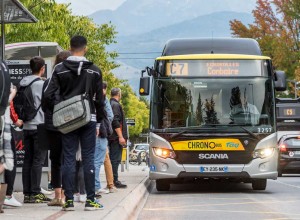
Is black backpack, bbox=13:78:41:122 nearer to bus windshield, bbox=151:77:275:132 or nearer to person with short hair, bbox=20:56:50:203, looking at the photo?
person with short hair, bbox=20:56:50:203

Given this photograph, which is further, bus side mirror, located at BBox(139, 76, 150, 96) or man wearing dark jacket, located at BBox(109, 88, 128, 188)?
bus side mirror, located at BBox(139, 76, 150, 96)

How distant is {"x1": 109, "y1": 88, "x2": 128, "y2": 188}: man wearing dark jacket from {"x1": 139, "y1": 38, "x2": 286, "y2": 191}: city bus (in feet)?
4.32

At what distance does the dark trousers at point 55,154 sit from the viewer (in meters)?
11.4

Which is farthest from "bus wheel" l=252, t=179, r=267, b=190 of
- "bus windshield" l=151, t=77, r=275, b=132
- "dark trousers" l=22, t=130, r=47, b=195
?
"dark trousers" l=22, t=130, r=47, b=195

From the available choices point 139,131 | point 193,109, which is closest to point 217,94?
point 193,109

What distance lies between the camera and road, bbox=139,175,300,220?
41.6 feet

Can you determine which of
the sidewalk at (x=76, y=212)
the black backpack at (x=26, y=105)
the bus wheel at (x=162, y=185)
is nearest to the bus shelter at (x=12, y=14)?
the black backpack at (x=26, y=105)

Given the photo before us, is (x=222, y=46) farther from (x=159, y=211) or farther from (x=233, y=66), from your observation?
(x=159, y=211)

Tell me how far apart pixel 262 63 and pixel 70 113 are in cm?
919

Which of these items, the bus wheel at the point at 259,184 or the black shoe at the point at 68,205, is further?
the bus wheel at the point at 259,184

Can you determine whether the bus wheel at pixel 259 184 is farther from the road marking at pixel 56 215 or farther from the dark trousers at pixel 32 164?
the road marking at pixel 56 215

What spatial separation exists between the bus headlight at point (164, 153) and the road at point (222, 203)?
2.57 feet

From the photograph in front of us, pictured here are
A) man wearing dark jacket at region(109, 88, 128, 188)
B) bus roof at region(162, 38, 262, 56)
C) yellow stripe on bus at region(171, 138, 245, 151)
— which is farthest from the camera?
bus roof at region(162, 38, 262, 56)

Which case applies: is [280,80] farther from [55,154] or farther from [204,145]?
[55,154]
